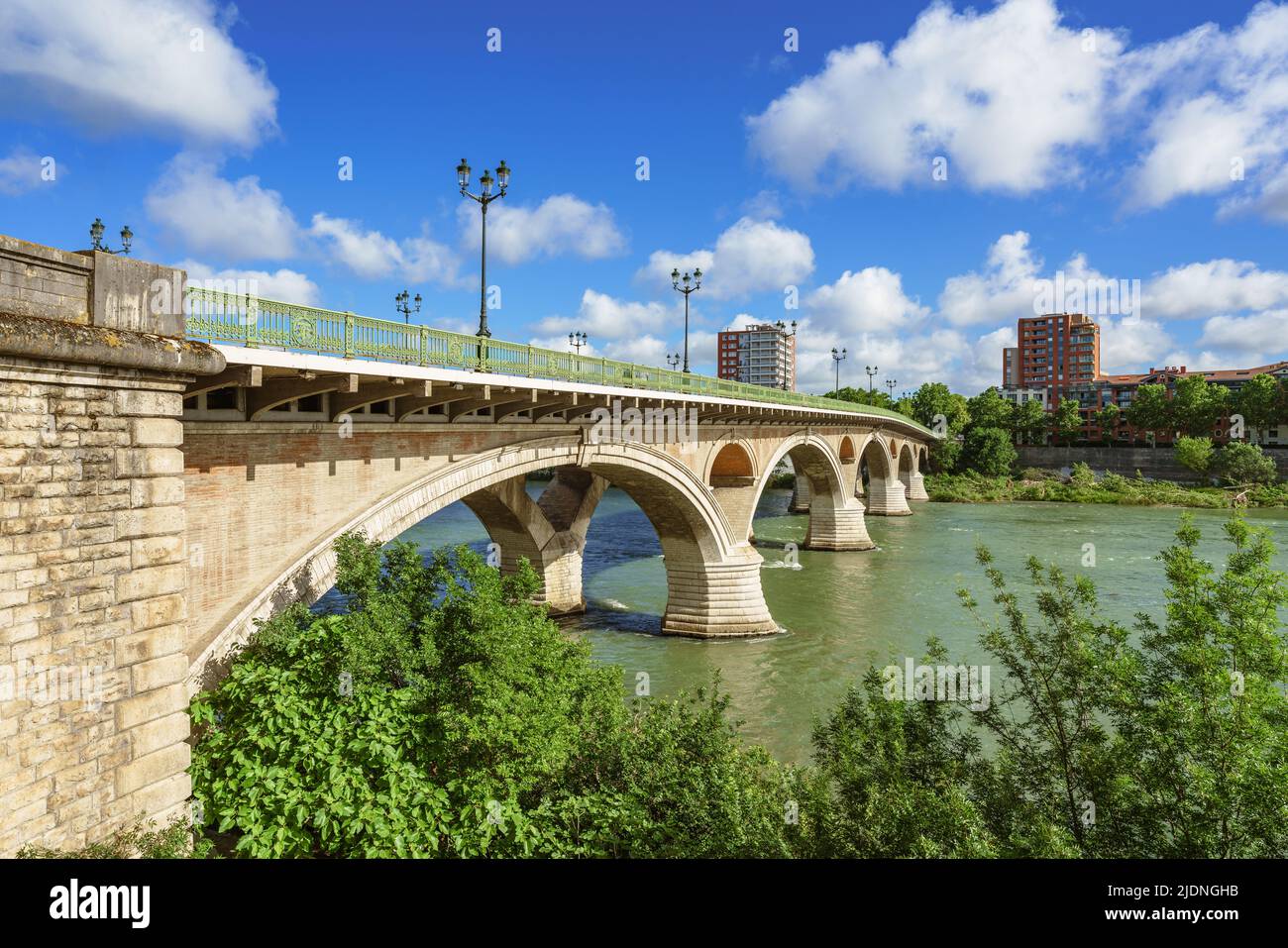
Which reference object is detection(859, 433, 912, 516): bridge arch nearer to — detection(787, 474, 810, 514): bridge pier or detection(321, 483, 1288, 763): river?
Answer: detection(321, 483, 1288, 763): river

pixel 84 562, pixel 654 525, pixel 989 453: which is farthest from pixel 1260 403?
pixel 84 562

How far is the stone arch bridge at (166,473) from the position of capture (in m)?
7.13

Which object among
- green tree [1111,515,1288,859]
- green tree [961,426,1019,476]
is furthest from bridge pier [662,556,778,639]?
green tree [961,426,1019,476]

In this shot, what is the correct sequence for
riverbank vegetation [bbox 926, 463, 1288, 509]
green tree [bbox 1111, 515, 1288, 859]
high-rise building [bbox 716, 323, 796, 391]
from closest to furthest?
green tree [bbox 1111, 515, 1288, 859]
riverbank vegetation [bbox 926, 463, 1288, 509]
high-rise building [bbox 716, 323, 796, 391]

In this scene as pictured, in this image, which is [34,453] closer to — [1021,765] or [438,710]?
[438,710]

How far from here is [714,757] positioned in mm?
10594

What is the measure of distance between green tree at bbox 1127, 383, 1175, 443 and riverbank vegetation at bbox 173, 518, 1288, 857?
100 meters

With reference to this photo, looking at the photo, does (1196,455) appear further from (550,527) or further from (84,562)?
(84,562)

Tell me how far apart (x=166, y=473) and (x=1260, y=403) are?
10929 cm

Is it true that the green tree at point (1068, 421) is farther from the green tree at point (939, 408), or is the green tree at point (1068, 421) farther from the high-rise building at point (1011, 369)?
the high-rise building at point (1011, 369)

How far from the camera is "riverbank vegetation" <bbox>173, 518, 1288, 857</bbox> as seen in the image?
27.2ft
